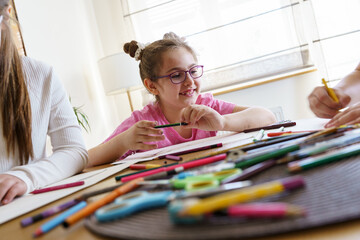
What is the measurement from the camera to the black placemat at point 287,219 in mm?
231

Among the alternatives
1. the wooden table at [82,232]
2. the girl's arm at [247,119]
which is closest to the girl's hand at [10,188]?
the wooden table at [82,232]

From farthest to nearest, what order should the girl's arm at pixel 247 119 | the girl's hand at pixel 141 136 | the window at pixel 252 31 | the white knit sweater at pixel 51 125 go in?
the window at pixel 252 31 < the girl's arm at pixel 247 119 < the girl's hand at pixel 141 136 < the white knit sweater at pixel 51 125

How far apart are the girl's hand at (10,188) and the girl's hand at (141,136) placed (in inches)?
15.8

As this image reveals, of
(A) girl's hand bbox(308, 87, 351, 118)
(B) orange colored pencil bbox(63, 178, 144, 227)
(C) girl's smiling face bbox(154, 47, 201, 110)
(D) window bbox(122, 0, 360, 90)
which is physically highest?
(D) window bbox(122, 0, 360, 90)

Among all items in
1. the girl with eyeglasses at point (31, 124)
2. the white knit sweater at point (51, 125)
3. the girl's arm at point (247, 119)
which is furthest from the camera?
the girl's arm at point (247, 119)

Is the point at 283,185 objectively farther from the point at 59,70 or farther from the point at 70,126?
the point at 59,70

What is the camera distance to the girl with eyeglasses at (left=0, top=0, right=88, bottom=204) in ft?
2.48

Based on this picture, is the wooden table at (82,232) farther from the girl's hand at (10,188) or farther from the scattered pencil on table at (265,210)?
the girl's hand at (10,188)

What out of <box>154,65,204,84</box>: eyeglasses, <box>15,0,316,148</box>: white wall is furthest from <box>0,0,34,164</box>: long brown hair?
<box>15,0,316,148</box>: white wall

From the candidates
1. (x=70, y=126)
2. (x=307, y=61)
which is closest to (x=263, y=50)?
(x=307, y=61)

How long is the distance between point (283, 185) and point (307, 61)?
7.68ft

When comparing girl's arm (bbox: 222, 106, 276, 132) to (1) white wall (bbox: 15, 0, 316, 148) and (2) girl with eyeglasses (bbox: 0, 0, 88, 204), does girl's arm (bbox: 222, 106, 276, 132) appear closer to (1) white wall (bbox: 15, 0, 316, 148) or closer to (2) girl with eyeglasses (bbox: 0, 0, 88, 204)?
(2) girl with eyeglasses (bbox: 0, 0, 88, 204)

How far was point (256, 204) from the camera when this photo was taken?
0.87ft

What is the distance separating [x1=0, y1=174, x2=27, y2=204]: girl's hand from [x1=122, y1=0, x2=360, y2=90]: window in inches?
76.8
